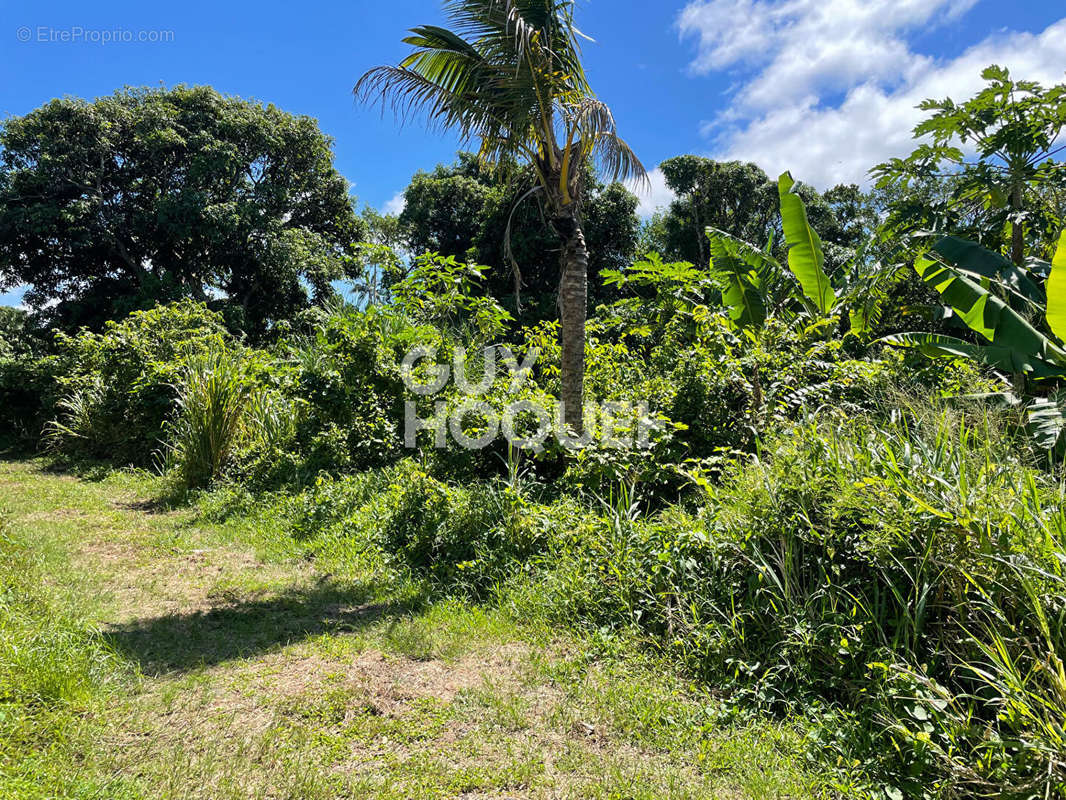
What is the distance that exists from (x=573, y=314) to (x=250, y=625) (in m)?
4.04

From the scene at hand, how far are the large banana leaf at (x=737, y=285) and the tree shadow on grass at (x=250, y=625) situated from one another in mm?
6859

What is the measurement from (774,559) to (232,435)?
8.06 metres

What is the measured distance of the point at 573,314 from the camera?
5992 mm

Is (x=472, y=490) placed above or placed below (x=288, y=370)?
below

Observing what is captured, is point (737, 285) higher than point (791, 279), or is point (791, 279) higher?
point (791, 279)

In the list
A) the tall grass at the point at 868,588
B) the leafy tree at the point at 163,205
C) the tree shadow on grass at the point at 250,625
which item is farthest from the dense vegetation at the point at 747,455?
the leafy tree at the point at 163,205

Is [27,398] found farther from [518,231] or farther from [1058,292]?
[1058,292]

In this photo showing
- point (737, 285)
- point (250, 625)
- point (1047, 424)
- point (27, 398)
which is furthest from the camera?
point (27, 398)

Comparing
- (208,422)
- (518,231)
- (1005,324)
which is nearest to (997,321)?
(1005,324)

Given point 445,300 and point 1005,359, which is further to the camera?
point 445,300

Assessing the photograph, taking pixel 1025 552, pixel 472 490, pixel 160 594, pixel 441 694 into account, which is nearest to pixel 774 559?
pixel 1025 552

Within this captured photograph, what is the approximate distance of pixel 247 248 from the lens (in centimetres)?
1789

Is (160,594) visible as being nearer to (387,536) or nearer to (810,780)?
(387,536)

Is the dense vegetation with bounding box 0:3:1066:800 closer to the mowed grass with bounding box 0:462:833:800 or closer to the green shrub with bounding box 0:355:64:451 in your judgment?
the green shrub with bounding box 0:355:64:451
